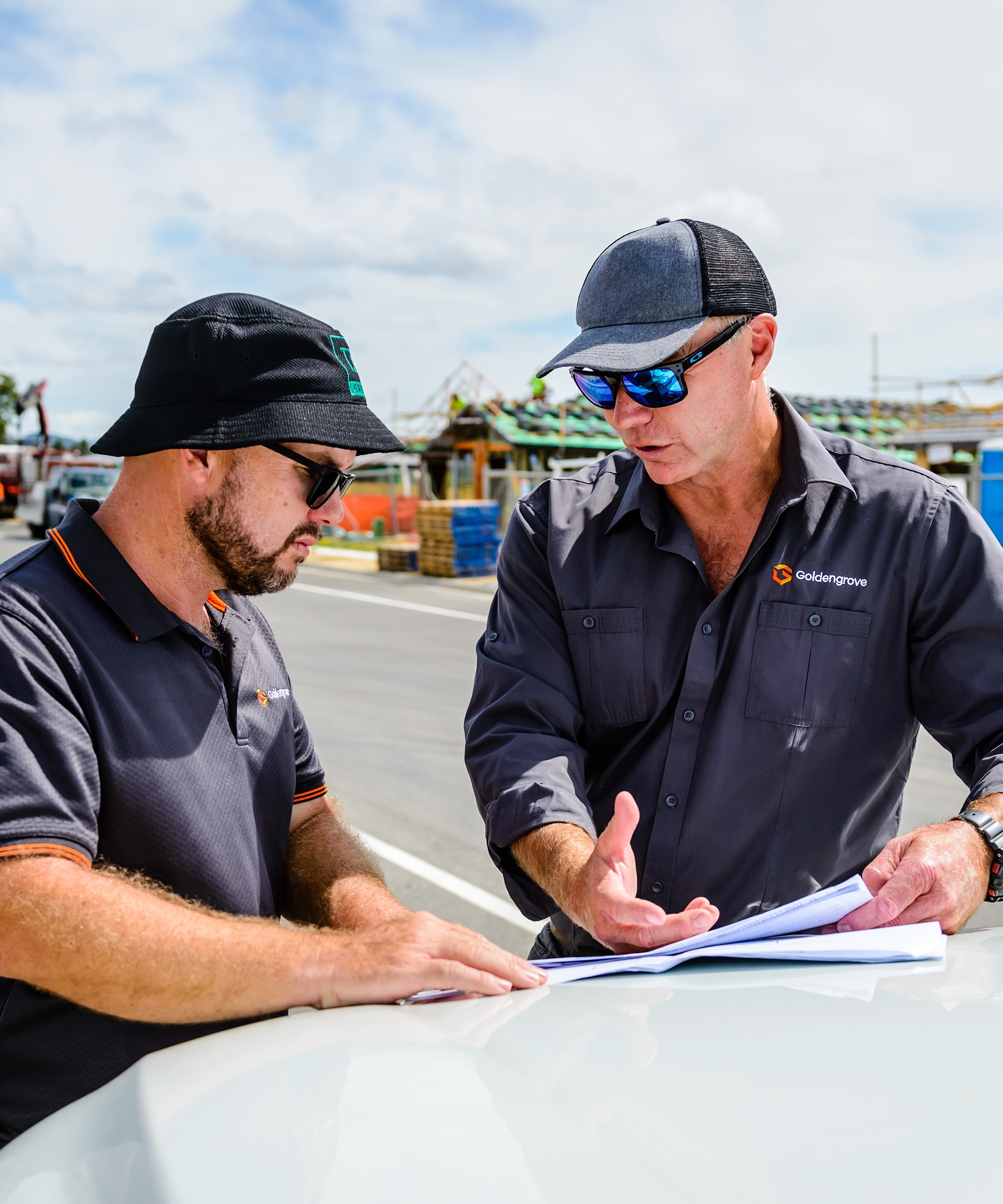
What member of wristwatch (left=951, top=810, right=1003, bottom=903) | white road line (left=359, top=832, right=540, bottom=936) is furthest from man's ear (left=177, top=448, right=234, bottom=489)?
white road line (left=359, top=832, right=540, bottom=936)

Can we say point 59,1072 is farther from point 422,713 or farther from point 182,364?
point 422,713

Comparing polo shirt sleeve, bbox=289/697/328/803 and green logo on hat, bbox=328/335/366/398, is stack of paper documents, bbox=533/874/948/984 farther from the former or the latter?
green logo on hat, bbox=328/335/366/398

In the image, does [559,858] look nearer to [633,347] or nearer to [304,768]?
[304,768]

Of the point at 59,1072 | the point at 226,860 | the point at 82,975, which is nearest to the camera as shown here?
the point at 82,975

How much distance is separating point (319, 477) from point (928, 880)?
1.29 metres

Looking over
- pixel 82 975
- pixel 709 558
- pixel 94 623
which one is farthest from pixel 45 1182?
pixel 709 558

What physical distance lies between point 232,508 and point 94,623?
32 centimetres

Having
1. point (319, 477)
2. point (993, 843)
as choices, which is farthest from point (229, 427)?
point (993, 843)

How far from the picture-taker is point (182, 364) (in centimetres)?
178

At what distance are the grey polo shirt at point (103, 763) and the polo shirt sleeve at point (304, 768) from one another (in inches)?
12.0

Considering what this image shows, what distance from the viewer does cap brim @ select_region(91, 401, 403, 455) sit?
5.71ft

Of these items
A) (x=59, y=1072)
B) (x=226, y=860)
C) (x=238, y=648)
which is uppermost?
(x=238, y=648)

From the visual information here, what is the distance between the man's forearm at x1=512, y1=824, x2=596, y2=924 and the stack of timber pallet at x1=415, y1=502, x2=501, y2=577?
702 inches

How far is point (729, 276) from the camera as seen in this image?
2100 mm
